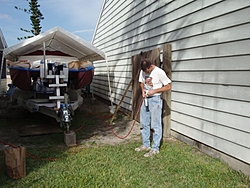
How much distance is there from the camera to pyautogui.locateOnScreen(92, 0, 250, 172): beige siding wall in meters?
3.26

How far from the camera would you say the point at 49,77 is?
5406mm

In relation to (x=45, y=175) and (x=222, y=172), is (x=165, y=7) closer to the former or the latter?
(x=222, y=172)

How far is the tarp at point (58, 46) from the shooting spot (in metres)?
6.23

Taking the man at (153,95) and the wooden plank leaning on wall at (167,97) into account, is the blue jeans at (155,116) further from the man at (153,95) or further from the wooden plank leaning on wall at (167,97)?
the wooden plank leaning on wall at (167,97)

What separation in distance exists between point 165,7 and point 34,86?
426 cm

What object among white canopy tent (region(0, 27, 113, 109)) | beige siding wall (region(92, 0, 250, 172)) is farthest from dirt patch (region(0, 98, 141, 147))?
beige siding wall (region(92, 0, 250, 172))

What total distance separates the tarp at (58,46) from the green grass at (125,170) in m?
3.27

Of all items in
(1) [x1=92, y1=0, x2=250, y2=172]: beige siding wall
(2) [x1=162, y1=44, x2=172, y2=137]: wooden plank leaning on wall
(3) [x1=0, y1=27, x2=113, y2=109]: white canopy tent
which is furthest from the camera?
(3) [x1=0, y1=27, x2=113, y2=109]: white canopy tent

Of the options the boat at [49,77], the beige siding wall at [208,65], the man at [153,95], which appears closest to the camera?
the beige siding wall at [208,65]

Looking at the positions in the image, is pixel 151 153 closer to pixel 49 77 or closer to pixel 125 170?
pixel 125 170

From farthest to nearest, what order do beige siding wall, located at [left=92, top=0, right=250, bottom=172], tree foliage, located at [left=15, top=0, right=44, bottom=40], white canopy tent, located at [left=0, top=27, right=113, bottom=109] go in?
tree foliage, located at [left=15, top=0, right=44, bottom=40], white canopy tent, located at [left=0, top=27, right=113, bottom=109], beige siding wall, located at [left=92, top=0, right=250, bottom=172]

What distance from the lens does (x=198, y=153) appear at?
4098 mm

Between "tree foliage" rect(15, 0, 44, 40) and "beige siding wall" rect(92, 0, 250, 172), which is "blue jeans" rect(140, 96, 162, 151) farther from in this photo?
"tree foliage" rect(15, 0, 44, 40)

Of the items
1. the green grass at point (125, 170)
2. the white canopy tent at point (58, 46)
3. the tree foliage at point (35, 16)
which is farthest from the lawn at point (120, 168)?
the tree foliage at point (35, 16)
